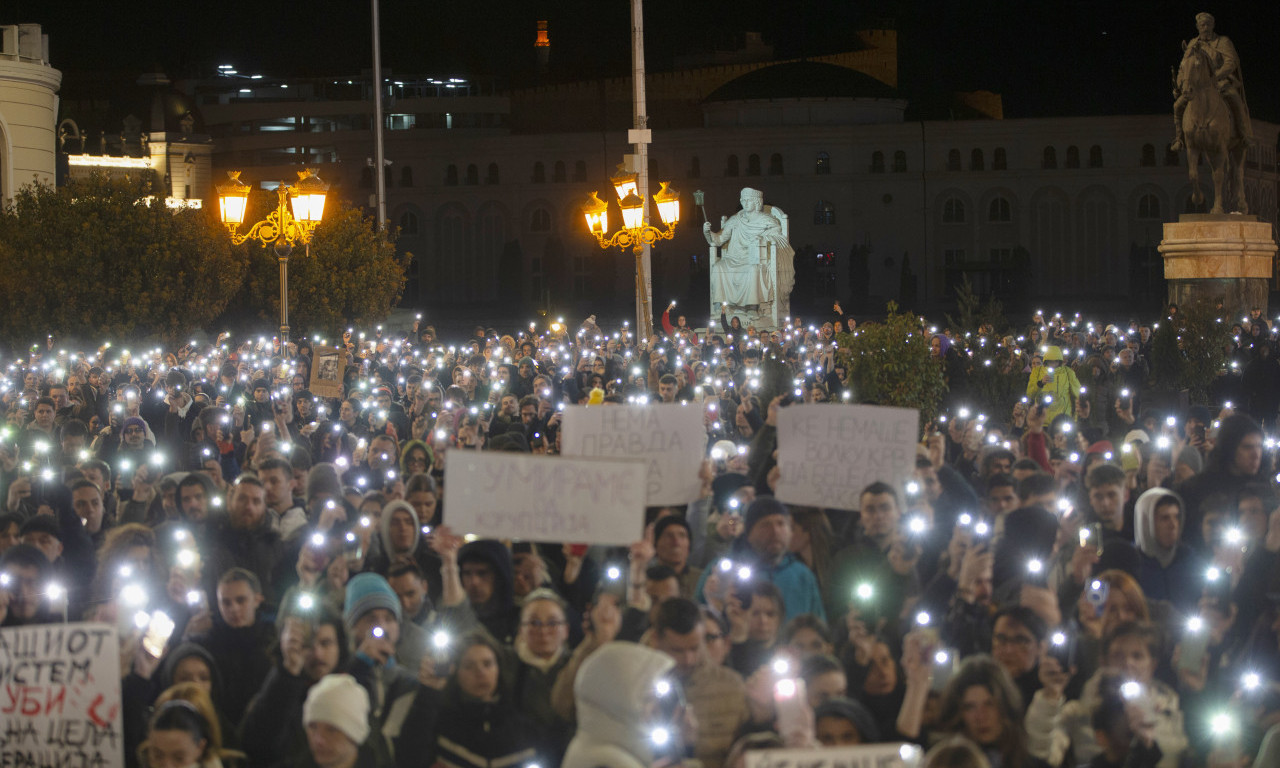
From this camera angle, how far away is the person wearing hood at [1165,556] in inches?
280

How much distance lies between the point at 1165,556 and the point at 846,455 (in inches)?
58.9

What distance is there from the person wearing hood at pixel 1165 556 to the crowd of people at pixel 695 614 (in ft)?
0.04

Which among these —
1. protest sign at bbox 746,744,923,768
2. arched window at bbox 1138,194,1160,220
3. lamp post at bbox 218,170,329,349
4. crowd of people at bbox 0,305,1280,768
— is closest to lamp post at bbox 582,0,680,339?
lamp post at bbox 218,170,329,349

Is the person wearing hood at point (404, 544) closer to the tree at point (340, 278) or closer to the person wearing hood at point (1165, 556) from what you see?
the person wearing hood at point (1165, 556)

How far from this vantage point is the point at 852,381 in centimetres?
1523

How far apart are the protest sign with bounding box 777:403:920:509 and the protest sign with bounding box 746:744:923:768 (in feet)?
9.55

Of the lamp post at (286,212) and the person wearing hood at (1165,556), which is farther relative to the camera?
the lamp post at (286,212)

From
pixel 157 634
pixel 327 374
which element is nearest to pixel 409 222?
pixel 327 374

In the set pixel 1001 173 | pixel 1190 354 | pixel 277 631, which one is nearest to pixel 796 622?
pixel 277 631

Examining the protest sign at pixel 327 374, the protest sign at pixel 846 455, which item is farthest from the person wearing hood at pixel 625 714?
the protest sign at pixel 327 374

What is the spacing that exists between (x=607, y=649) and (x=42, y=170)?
37042 millimetres

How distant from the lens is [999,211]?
70875 mm

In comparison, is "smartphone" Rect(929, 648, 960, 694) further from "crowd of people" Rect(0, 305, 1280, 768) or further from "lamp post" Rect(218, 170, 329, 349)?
"lamp post" Rect(218, 170, 329, 349)

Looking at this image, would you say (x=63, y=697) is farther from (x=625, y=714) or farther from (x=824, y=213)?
(x=824, y=213)
